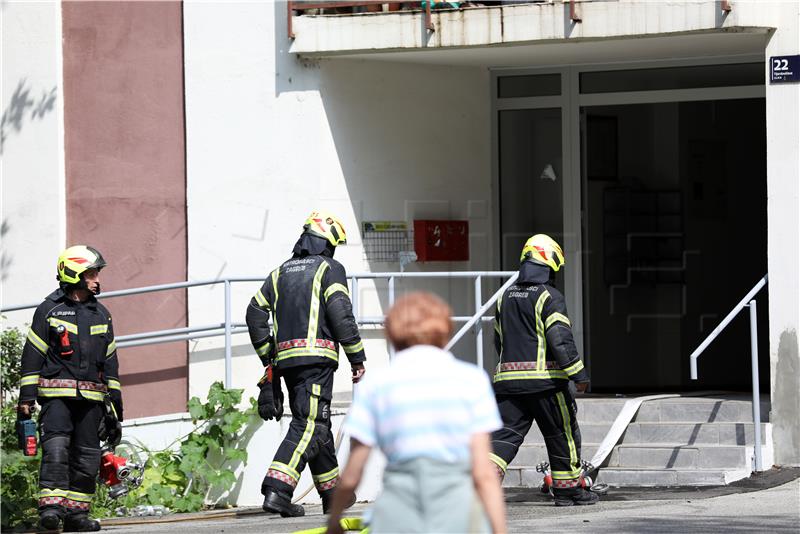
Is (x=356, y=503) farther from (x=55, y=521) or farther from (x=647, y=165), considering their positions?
(x=647, y=165)

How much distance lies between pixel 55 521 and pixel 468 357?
209 inches

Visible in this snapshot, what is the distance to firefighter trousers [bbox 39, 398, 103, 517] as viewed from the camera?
9.26 metres

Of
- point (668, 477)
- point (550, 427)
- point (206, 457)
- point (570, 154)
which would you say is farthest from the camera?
point (570, 154)

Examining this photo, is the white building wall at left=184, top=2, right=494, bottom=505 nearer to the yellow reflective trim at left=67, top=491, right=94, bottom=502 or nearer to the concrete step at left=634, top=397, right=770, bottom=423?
the concrete step at left=634, top=397, right=770, bottom=423

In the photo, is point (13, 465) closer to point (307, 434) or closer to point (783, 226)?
point (307, 434)

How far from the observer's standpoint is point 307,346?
30.2ft

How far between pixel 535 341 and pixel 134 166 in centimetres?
470

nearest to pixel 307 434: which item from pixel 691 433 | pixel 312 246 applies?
pixel 312 246

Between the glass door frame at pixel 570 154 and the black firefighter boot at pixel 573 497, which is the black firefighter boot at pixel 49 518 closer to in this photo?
the black firefighter boot at pixel 573 497

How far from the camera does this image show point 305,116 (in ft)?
40.9

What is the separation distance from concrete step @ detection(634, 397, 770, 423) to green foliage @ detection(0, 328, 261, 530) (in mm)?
3112

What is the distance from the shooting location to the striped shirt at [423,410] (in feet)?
15.6

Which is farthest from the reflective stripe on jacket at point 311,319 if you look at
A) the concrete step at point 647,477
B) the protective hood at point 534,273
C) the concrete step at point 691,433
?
the concrete step at point 691,433

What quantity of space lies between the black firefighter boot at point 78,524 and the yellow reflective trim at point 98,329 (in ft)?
3.76
